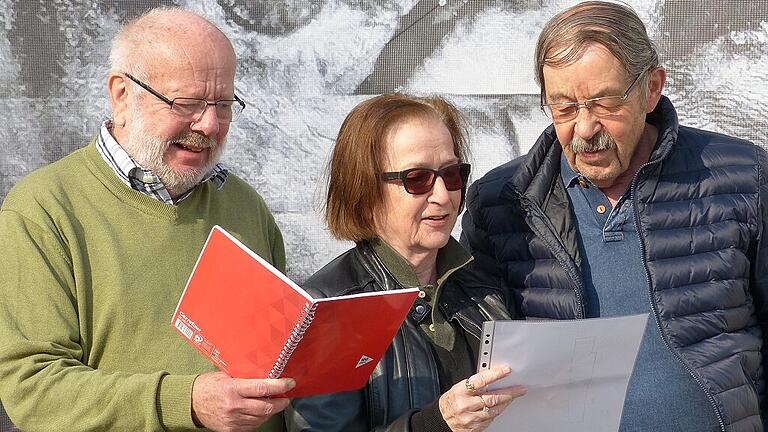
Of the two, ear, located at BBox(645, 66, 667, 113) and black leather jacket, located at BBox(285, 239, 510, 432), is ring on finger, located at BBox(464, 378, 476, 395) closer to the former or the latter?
black leather jacket, located at BBox(285, 239, 510, 432)

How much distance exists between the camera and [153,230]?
7.97 ft

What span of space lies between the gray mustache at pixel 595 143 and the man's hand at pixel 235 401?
1071 millimetres

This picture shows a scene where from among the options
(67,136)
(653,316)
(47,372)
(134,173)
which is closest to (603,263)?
(653,316)

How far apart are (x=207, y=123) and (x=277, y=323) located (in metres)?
0.72

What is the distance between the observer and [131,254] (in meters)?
2.37

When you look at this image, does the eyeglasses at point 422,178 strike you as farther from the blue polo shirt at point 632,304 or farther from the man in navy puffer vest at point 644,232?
the blue polo shirt at point 632,304

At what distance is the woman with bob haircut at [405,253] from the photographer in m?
2.24

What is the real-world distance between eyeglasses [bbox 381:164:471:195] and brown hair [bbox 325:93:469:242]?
0.05 m

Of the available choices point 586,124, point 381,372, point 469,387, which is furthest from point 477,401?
point 586,124

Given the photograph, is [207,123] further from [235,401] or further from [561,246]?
[561,246]

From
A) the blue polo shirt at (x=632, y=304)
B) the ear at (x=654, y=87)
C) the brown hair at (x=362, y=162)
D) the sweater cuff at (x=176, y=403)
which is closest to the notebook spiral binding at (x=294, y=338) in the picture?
the sweater cuff at (x=176, y=403)

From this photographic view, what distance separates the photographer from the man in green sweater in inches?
84.2

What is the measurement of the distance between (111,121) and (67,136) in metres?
1.17

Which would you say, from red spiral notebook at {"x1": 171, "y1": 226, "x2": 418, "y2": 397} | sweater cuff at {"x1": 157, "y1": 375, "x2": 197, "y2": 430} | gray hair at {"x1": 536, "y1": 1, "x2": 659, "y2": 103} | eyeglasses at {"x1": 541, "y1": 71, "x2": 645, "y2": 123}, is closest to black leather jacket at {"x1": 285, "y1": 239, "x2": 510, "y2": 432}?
red spiral notebook at {"x1": 171, "y1": 226, "x2": 418, "y2": 397}
